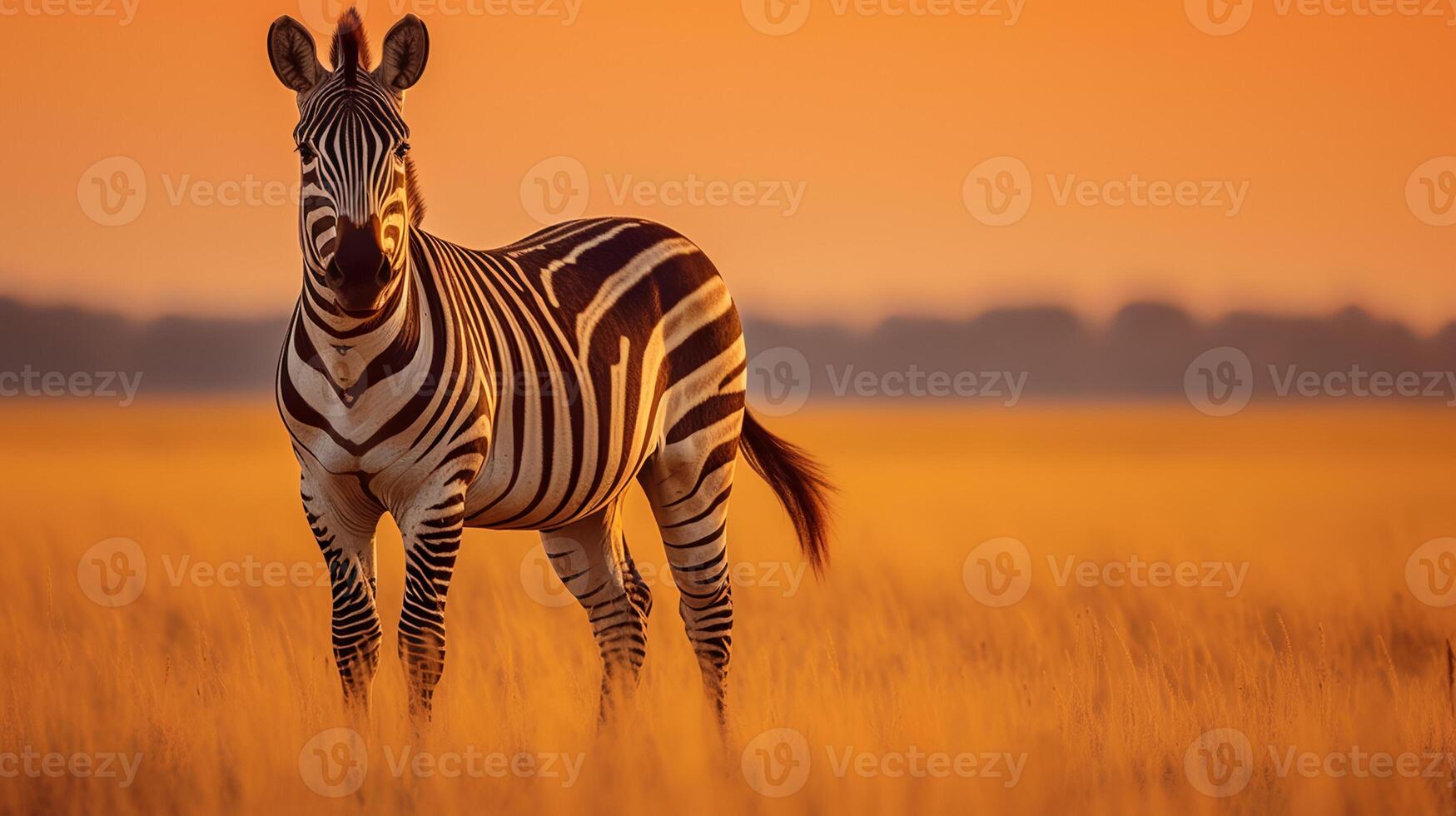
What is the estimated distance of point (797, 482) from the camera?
8.14 metres

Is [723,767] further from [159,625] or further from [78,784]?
[159,625]

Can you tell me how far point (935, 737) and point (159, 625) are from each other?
18.2 ft

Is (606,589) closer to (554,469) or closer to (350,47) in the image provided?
(554,469)

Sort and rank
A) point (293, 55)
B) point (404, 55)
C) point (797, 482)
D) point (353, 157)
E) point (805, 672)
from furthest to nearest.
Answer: point (797, 482)
point (805, 672)
point (404, 55)
point (293, 55)
point (353, 157)

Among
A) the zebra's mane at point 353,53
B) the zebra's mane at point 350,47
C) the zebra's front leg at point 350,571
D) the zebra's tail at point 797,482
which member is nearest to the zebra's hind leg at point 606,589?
the zebra's tail at point 797,482

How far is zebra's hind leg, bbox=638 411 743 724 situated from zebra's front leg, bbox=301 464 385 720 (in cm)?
167

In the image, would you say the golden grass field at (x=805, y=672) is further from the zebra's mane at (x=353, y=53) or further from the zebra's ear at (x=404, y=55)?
the zebra's ear at (x=404, y=55)

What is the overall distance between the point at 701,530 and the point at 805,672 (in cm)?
117

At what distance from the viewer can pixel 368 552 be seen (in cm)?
628

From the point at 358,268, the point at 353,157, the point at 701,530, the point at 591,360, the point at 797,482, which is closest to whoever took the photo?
the point at 358,268

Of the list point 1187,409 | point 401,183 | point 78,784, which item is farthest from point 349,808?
point 1187,409

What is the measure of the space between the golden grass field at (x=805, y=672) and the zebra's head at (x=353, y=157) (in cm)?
207

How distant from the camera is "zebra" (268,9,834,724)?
554cm

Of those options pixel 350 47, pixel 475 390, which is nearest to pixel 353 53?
pixel 350 47
